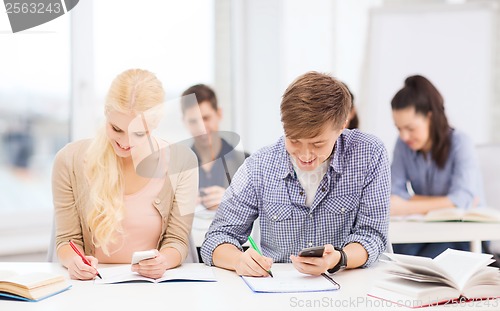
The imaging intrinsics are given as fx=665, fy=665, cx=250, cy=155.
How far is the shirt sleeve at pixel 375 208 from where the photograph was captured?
78.2 inches

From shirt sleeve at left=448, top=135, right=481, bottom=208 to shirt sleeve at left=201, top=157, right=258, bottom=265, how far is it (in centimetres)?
138

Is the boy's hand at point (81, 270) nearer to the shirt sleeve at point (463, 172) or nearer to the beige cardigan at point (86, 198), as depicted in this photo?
the beige cardigan at point (86, 198)

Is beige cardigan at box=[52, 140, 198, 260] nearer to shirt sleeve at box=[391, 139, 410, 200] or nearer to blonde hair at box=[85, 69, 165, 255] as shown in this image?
blonde hair at box=[85, 69, 165, 255]

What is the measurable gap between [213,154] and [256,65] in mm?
1762

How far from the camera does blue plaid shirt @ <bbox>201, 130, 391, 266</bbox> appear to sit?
6.58 feet

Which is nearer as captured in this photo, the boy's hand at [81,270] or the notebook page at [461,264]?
the notebook page at [461,264]

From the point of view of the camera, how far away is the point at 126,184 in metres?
2.12

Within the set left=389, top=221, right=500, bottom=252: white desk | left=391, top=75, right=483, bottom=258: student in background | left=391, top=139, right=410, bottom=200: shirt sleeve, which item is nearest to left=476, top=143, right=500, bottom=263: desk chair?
left=391, top=75, right=483, bottom=258: student in background

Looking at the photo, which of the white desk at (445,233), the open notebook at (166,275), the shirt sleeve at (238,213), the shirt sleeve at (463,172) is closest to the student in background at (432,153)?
the shirt sleeve at (463,172)

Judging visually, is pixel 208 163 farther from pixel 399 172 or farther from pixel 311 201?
pixel 399 172

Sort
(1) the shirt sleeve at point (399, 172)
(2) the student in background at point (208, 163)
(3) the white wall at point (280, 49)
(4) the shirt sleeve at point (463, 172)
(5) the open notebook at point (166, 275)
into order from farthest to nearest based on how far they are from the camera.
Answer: (3) the white wall at point (280, 49)
(1) the shirt sleeve at point (399, 172)
(4) the shirt sleeve at point (463, 172)
(2) the student in background at point (208, 163)
(5) the open notebook at point (166, 275)

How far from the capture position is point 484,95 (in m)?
4.21

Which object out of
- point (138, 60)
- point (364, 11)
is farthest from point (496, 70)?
point (138, 60)

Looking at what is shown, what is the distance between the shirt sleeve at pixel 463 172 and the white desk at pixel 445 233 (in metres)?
0.36
